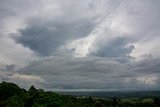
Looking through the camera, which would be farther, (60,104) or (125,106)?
(125,106)

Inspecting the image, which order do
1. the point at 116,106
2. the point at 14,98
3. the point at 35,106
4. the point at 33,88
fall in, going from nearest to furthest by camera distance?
the point at 35,106 → the point at 14,98 → the point at 33,88 → the point at 116,106

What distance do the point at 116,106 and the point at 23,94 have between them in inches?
3888

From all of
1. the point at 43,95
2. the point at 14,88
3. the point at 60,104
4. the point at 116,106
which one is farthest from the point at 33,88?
the point at 116,106

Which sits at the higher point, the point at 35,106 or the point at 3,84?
the point at 3,84

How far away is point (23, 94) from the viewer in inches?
4003

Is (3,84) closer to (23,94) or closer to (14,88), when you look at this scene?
(14,88)

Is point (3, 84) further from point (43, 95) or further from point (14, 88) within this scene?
point (43, 95)

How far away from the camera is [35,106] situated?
90188mm

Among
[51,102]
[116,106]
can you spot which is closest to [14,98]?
[51,102]

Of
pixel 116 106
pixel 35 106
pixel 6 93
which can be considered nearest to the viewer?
pixel 35 106

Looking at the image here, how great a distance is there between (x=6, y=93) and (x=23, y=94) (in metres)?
6.44

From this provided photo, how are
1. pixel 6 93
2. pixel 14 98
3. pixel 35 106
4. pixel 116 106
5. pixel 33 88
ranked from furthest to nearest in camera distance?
pixel 116 106 < pixel 33 88 < pixel 6 93 < pixel 14 98 < pixel 35 106

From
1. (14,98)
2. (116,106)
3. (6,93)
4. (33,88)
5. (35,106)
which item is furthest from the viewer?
(116,106)

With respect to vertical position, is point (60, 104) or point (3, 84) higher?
point (3, 84)
